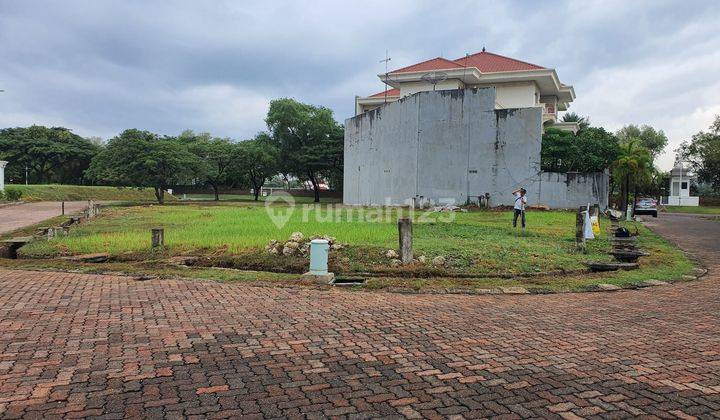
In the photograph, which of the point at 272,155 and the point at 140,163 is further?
the point at 272,155

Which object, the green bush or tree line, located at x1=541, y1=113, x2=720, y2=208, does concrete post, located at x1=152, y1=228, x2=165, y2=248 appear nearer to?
tree line, located at x1=541, y1=113, x2=720, y2=208

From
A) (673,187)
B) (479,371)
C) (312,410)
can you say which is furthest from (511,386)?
(673,187)

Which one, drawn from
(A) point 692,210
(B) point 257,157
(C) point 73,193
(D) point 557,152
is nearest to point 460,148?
(D) point 557,152

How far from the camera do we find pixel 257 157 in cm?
4756

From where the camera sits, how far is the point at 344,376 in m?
3.92

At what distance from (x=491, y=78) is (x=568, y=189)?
38.8 ft

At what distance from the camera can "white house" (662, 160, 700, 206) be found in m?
53.2

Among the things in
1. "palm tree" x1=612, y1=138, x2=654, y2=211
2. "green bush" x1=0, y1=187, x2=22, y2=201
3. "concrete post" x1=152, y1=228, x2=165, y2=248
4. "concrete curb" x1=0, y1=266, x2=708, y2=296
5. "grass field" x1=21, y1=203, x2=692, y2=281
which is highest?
"palm tree" x1=612, y1=138, x2=654, y2=211

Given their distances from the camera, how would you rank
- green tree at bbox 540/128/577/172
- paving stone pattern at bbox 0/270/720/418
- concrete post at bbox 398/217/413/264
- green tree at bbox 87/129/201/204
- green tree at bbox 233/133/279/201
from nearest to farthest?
paving stone pattern at bbox 0/270/720/418 < concrete post at bbox 398/217/413/264 < green tree at bbox 540/128/577/172 < green tree at bbox 87/129/201/204 < green tree at bbox 233/133/279/201

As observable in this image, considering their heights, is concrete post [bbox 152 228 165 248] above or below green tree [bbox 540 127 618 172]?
below

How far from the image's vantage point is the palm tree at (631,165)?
1065 inches

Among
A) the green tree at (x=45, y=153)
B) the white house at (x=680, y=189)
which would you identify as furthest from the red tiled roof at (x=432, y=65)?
the green tree at (x=45, y=153)

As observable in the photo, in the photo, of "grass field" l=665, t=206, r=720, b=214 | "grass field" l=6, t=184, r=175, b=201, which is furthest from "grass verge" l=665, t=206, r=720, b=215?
"grass field" l=6, t=184, r=175, b=201

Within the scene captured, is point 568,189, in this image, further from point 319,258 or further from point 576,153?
point 319,258
